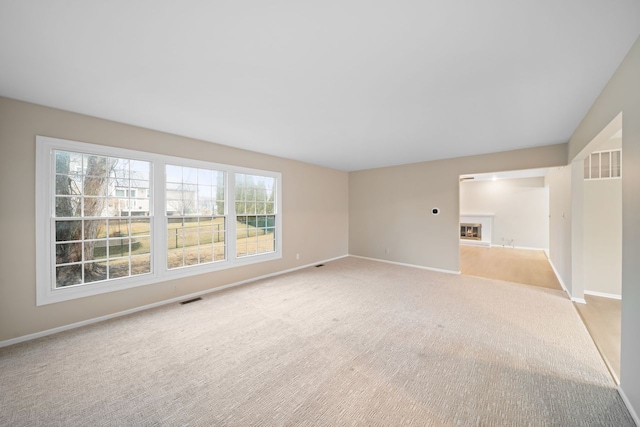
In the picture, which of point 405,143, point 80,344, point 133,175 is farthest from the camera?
point 405,143

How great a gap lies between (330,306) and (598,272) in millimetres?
4413

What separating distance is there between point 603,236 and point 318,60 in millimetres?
5232

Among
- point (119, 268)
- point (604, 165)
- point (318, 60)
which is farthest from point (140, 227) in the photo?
point (604, 165)

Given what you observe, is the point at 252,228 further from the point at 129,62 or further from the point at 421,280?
the point at 421,280

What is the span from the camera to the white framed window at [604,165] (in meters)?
3.61

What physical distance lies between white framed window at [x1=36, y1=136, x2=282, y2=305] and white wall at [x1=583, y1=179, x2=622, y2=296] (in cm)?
586

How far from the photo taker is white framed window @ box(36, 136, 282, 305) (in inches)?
104

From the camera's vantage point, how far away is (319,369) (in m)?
2.03

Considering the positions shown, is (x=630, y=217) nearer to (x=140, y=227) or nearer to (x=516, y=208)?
(x=140, y=227)

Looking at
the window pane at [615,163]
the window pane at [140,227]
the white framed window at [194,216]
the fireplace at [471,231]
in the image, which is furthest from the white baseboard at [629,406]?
the fireplace at [471,231]

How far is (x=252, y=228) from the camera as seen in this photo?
4.64 m

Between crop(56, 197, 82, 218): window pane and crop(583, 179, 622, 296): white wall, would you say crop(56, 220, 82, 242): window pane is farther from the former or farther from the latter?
crop(583, 179, 622, 296): white wall

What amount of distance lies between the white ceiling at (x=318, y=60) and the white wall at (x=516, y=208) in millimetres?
5970

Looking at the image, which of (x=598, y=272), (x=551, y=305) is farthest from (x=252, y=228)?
(x=598, y=272)
